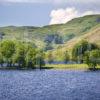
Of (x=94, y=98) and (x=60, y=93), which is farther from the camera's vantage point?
(x=60, y=93)

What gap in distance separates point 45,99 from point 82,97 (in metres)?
10.7

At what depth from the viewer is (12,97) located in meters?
112

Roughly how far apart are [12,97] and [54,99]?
37.4 ft

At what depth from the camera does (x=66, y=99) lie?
108188 millimetres

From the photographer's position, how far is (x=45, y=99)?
10800 centimetres

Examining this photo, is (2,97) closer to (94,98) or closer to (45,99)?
(45,99)

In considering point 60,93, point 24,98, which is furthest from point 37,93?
point 24,98

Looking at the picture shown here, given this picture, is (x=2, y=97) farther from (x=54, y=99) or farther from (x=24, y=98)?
(x=54, y=99)

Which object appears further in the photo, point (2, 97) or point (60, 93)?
point (60, 93)

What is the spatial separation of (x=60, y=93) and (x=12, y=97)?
17.6m

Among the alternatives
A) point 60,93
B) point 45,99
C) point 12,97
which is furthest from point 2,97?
point 60,93

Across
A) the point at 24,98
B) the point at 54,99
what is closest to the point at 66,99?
the point at 54,99

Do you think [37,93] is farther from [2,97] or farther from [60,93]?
[2,97]

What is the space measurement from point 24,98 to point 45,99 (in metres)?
5.63
